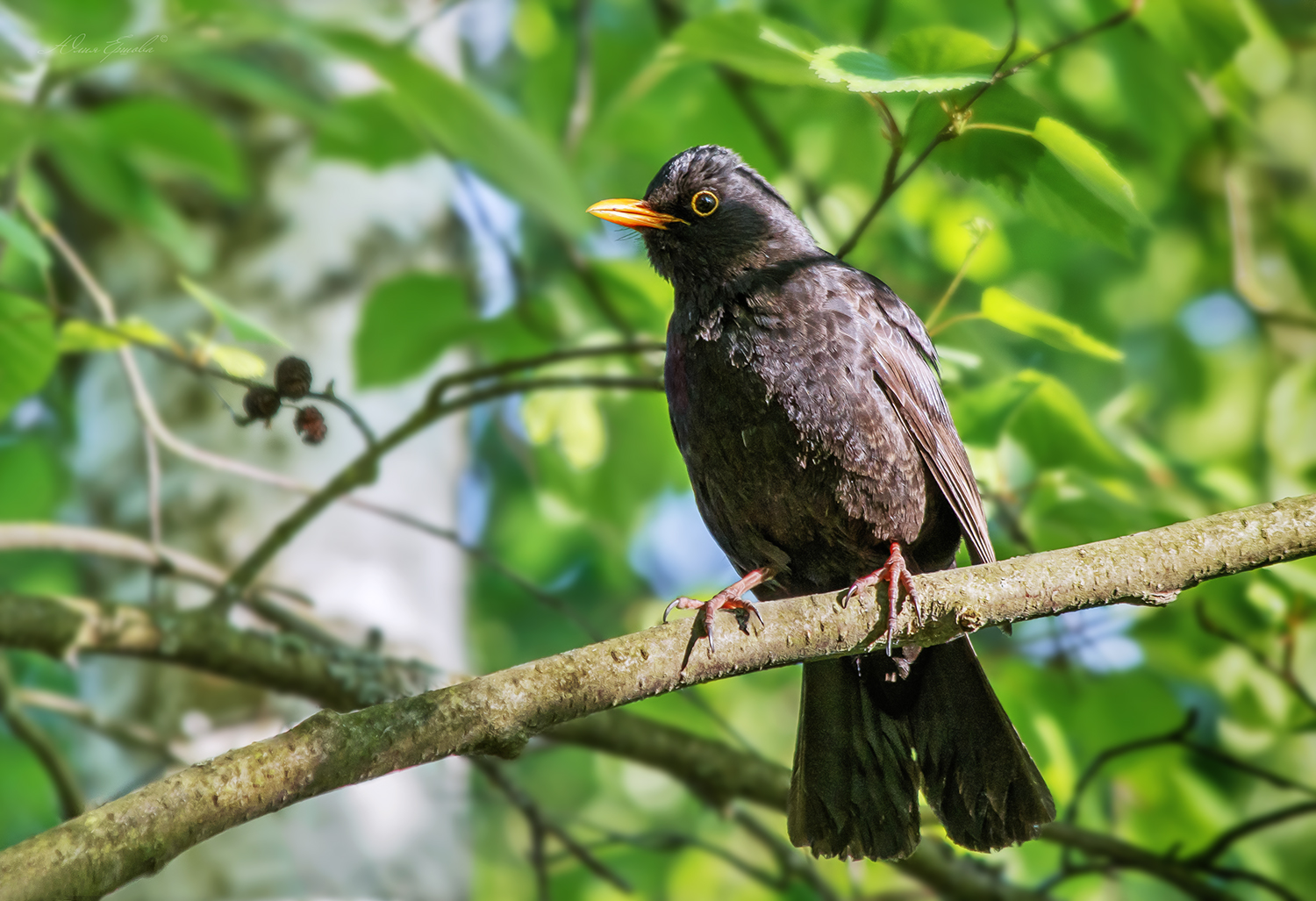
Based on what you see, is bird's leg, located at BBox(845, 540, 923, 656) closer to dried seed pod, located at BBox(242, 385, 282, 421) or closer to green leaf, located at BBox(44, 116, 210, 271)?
dried seed pod, located at BBox(242, 385, 282, 421)

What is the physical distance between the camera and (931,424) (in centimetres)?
329

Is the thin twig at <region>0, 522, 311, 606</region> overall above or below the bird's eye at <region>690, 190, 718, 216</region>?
below

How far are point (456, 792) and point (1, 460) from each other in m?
2.29

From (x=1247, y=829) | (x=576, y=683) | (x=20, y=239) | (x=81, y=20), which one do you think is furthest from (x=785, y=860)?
(x=81, y=20)

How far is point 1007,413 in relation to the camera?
3.09m

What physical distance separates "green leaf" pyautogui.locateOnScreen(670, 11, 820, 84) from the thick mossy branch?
125cm

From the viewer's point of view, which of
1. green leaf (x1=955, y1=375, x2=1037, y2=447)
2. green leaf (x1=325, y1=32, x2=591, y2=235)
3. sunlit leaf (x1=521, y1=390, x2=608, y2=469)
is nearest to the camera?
green leaf (x1=955, y1=375, x2=1037, y2=447)

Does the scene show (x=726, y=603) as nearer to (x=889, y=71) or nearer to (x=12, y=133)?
(x=889, y=71)

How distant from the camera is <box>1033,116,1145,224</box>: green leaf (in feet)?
7.91

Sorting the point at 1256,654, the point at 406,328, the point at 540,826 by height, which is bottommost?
the point at 1256,654

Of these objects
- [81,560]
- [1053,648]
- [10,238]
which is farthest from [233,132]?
[1053,648]

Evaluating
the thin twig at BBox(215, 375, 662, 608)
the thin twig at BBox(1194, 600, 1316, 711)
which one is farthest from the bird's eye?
the thin twig at BBox(1194, 600, 1316, 711)

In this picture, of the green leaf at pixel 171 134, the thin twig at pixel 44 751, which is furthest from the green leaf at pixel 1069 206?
the thin twig at pixel 44 751

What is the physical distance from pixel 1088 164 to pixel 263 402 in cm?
185
